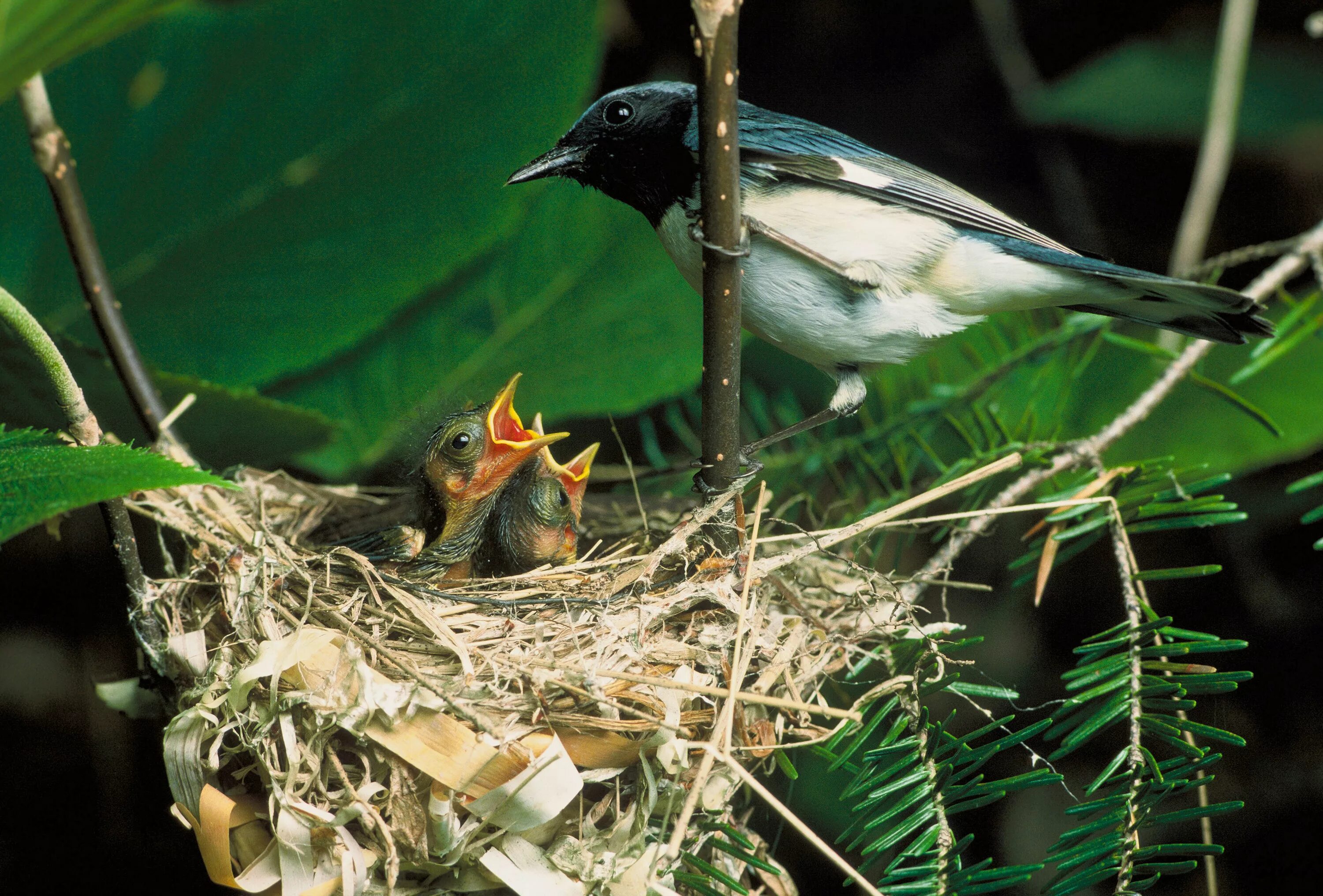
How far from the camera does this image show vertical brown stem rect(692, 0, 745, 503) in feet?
3.01

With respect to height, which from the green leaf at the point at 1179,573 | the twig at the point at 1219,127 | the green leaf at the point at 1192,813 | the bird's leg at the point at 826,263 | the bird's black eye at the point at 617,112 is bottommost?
the green leaf at the point at 1192,813

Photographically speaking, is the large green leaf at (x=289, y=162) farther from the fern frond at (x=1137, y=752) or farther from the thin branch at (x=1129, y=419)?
the fern frond at (x=1137, y=752)

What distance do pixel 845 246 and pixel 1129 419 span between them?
1.84ft

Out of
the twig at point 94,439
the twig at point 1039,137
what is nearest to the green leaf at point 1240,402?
the twig at point 1039,137

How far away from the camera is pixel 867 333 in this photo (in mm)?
1345

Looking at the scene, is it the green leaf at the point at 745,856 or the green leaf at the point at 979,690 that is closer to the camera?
the green leaf at the point at 745,856

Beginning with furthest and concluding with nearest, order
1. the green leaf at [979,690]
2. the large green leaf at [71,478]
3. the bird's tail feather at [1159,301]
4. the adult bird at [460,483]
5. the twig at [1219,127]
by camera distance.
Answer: the twig at [1219,127] < the adult bird at [460,483] < the bird's tail feather at [1159,301] < the green leaf at [979,690] < the large green leaf at [71,478]

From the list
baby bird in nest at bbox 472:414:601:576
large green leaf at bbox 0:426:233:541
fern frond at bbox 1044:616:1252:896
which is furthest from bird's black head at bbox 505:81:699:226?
fern frond at bbox 1044:616:1252:896

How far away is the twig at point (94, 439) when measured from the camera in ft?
3.13

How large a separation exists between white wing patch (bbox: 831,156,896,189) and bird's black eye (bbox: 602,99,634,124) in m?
0.31

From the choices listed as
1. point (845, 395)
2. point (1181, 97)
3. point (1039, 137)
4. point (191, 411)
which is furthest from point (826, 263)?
point (1039, 137)

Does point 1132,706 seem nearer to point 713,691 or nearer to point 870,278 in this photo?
point 713,691

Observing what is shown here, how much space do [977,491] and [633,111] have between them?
818 millimetres

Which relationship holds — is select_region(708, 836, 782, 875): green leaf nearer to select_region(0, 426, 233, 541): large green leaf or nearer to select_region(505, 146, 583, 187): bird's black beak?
select_region(0, 426, 233, 541): large green leaf
